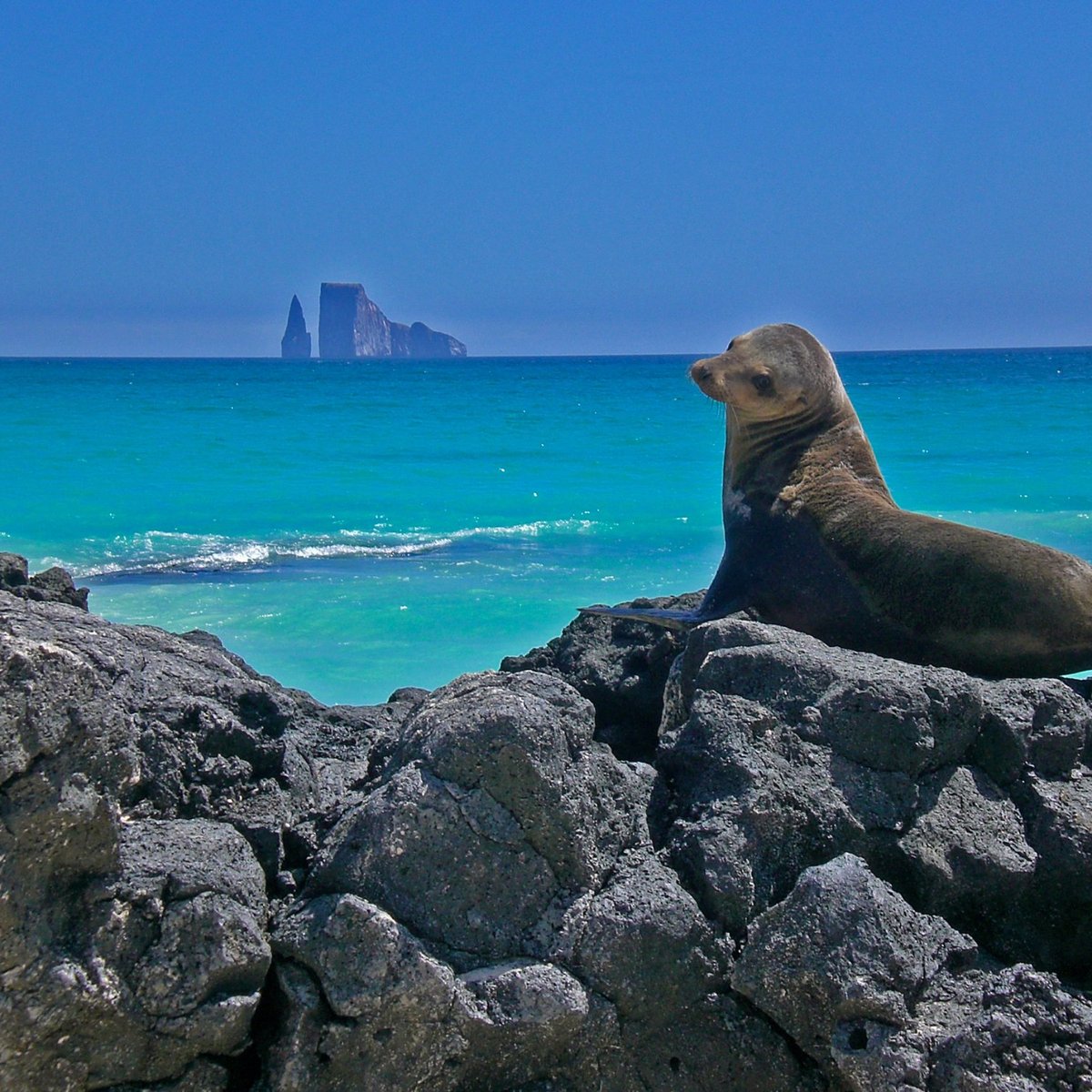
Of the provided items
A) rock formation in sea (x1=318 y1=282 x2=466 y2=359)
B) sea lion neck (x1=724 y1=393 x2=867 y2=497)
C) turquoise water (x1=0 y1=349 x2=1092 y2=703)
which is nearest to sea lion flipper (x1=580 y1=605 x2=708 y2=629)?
sea lion neck (x1=724 y1=393 x2=867 y2=497)

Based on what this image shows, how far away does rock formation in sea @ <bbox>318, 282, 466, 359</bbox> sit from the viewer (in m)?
161

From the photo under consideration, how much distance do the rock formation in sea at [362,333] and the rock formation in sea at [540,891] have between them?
160 m

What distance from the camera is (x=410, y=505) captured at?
1564cm

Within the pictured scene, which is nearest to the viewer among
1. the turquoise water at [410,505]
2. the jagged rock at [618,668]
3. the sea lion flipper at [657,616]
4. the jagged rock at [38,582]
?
the jagged rock at [618,668]

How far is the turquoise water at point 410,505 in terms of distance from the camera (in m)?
8.20

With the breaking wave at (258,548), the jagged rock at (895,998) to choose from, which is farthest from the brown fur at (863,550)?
the breaking wave at (258,548)

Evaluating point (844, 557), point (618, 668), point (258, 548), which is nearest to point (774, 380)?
point (844, 557)

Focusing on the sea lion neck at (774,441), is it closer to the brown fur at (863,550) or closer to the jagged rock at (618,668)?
the brown fur at (863,550)

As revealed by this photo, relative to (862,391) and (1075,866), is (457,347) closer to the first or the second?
(862,391)

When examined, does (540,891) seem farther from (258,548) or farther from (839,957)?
(258,548)

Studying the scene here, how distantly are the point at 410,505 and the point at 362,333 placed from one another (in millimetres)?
149875

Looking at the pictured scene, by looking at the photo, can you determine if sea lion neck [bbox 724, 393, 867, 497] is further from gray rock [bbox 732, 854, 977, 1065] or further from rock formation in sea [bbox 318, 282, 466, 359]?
rock formation in sea [bbox 318, 282, 466, 359]

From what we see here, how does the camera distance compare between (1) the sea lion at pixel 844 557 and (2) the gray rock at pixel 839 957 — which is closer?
(2) the gray rock at pixel 839 957

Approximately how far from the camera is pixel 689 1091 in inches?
85.5
